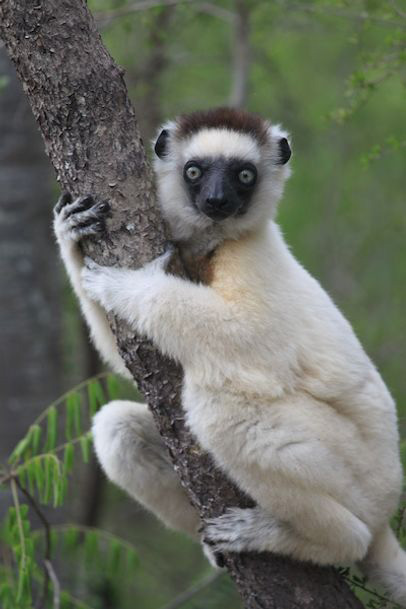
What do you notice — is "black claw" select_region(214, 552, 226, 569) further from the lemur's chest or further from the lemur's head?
the lemur's head

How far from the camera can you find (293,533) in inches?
158

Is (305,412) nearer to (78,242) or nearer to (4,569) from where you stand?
(78,242)

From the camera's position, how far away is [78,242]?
14.0ft

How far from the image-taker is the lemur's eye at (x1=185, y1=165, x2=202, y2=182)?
4.61m

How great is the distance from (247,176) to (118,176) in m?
0.95

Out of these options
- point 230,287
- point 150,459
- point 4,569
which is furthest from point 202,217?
point 4,569

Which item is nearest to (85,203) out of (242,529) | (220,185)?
(220,185)

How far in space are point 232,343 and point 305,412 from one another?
18.8 inches

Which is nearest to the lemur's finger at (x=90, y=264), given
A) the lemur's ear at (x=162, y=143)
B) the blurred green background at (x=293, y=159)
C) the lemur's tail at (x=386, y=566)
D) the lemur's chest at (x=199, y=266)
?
the lemur's chest at (x=199, y=266)

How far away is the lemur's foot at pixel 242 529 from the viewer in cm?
398

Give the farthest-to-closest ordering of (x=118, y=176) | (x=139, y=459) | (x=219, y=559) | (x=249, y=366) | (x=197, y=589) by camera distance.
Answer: (x=197, y=589), (x=139, y=459), (x=219, y=559), (x=249, y=366), (x=118, y=176)

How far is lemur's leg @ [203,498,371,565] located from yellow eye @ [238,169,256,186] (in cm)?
165

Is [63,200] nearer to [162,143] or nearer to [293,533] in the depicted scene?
[162,143]

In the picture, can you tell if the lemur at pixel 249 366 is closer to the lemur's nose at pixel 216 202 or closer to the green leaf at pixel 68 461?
the lemur's nose at pixel 216 202
